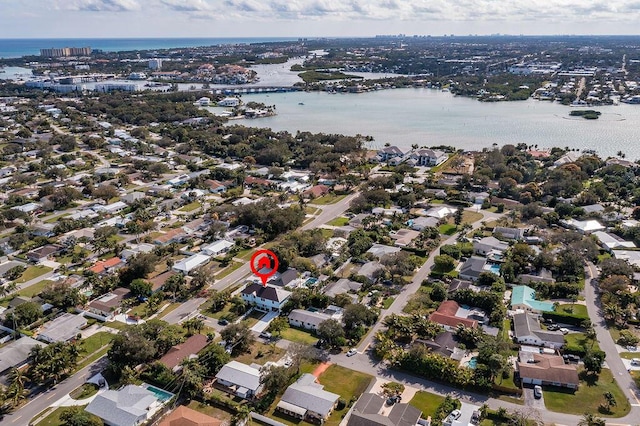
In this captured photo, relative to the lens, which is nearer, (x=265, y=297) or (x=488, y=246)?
(x=265, y=297)

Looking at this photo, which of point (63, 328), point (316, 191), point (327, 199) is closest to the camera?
point (63, 328)

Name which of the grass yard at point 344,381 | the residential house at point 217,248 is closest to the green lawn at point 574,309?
the grass yard at point 344,381

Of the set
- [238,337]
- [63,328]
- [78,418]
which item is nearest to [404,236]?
[238,337]

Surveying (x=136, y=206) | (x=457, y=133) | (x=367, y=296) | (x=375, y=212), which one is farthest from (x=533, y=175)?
(x=136, y=206)

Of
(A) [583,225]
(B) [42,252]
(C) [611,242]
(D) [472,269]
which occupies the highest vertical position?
(A) [583,225]

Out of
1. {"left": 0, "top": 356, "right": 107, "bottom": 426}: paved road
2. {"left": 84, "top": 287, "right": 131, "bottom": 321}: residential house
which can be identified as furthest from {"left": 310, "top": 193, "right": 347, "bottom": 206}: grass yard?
{"left": 0, "top": 356, "right": 107, "bottom": 426}: paved road

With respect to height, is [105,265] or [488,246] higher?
[488,246]

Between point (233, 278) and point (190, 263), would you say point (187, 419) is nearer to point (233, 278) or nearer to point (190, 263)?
point (233, 278)

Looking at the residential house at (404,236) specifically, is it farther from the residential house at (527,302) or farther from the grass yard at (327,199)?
the grass yard at (327,199)

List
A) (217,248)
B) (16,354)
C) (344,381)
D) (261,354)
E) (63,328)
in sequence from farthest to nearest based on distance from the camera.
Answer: (217,248) → (63,328) → (261,354) → (16,354) → (344,381)
